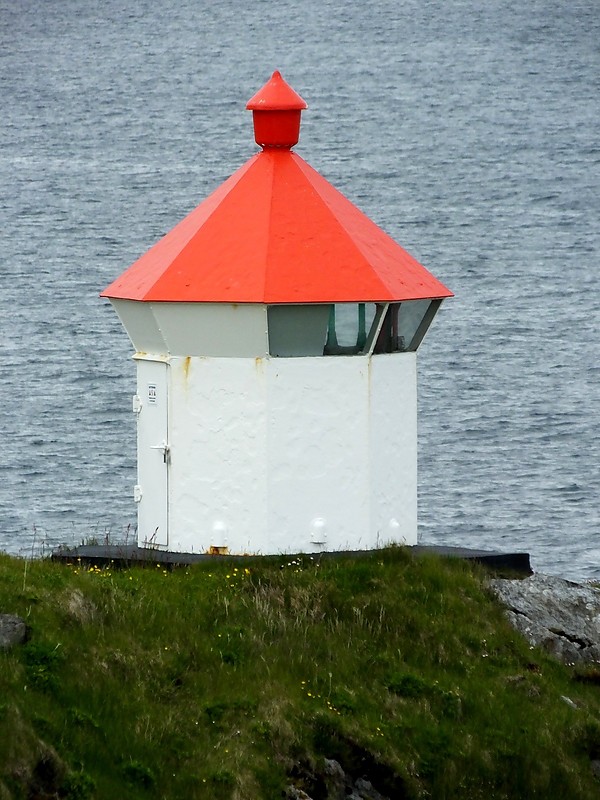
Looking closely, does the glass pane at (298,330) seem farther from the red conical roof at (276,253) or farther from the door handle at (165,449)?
the door handle at (165,449)

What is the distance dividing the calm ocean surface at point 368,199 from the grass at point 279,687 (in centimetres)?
1401

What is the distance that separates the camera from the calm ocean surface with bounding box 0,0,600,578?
34219 millimetres

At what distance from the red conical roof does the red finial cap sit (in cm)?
16

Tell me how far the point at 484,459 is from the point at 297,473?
902 inches

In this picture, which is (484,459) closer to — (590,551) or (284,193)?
(590,551)

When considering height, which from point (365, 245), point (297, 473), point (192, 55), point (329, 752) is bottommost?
point (329, 752)

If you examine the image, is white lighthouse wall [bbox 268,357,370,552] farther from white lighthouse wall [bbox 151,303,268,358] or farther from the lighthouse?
white lighthouse wall [bbox 151,303,268,358]

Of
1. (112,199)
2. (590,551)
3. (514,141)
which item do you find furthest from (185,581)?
(514,141)

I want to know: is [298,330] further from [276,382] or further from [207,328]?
[207,328]

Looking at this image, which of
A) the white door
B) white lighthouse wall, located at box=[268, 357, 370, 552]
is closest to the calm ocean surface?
the white door

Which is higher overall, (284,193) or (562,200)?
(562,200)

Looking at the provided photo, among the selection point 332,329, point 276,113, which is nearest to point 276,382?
point 332,329

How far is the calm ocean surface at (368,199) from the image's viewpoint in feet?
112

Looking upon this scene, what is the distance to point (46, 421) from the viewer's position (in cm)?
3891
